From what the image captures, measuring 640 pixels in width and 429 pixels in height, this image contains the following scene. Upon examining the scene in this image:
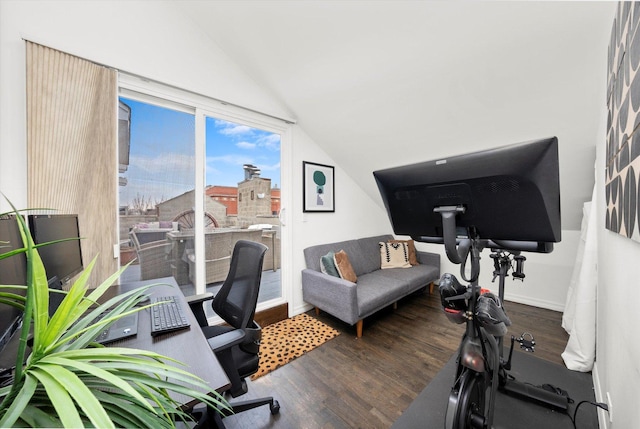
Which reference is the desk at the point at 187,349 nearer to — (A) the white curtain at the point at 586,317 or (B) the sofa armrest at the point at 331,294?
(B) the sofa armrest at the point at 331,294

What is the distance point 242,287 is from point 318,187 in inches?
75.8

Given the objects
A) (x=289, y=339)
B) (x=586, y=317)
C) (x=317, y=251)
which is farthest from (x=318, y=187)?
(x=586, y=317)

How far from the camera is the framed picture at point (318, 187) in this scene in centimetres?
299

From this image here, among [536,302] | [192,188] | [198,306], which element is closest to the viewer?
[198,306]

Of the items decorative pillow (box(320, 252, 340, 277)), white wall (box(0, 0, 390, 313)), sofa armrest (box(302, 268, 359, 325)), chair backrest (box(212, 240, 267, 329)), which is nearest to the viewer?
chair backrest (box(212, 240, 267, 329))

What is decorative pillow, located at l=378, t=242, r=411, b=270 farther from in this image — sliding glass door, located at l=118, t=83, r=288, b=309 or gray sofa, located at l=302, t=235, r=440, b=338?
sliding glass door, located at l=118, t=83, r=288, b=309

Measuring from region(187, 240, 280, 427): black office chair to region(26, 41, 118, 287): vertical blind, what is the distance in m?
0.92

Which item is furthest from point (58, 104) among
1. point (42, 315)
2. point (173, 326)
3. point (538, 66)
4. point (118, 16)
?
point (538, 66)

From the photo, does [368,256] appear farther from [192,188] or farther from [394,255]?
[192,188]

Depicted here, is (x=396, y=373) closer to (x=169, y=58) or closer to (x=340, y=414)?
(x=340, y=414)

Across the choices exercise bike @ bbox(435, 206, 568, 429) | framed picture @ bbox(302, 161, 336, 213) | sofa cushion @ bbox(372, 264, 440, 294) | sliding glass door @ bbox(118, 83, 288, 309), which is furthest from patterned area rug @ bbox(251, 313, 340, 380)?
exercise bike @ bbox(435, 206, 568, 429)

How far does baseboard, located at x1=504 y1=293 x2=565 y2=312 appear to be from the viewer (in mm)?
2914

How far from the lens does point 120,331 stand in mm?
982

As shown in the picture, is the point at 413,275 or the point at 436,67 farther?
the point at 413,275
